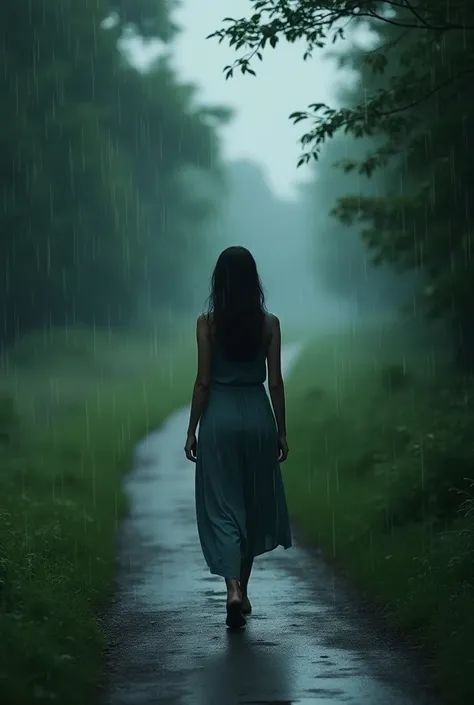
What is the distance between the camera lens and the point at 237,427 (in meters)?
7.46

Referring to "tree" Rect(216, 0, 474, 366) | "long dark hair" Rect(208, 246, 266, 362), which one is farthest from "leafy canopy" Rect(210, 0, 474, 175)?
"long dark hair" Rect(208, 246, 266, 362)

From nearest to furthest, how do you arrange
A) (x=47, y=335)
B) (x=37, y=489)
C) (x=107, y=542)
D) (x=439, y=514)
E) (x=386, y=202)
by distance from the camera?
1. (x=439, y=514)
2. (x=107, y=542)
3. (x=37, y=489)
4. (x=386, y=202)
5. (x=47, y=335)

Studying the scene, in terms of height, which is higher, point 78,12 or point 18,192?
point 78,12

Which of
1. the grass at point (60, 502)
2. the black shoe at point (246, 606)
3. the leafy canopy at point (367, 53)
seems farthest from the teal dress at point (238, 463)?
the leafy canopy at point (367, 53)

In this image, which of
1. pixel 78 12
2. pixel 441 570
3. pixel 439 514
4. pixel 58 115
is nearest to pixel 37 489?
pixel 439 514

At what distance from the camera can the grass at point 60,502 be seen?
18.1ft

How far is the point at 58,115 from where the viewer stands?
27.2 m

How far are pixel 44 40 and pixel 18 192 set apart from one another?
12.1 feet

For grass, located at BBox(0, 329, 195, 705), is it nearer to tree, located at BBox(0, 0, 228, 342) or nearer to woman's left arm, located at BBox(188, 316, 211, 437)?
woman's left arm, located at BBox(188, 316, 211, 437)

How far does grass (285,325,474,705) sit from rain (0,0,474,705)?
3 centimetres

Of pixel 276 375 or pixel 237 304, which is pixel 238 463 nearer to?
pixel 276 375

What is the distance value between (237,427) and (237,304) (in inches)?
31.7

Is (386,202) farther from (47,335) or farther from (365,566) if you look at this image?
Answer: (47,335)

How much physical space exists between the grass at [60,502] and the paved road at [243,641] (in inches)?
9.7
